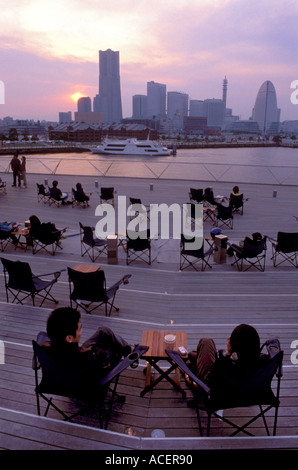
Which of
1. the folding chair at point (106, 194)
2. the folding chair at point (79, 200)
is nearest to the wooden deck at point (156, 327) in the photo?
the folding chair at point (79, 200)

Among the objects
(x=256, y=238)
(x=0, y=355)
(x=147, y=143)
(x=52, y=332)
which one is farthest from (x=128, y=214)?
(x=147, y=143)

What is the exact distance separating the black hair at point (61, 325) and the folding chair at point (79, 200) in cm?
821

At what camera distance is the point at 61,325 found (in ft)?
7.95

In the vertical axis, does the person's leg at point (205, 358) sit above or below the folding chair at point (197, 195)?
below

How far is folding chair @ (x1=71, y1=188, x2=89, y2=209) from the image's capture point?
10375 millimetres

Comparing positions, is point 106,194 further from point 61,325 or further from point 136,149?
point 136,149

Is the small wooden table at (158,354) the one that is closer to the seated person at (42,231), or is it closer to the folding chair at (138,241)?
the folding chair at (138,241)

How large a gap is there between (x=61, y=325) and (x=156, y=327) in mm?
1708

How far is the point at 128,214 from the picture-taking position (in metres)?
9.98

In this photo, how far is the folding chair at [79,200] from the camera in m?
10.4

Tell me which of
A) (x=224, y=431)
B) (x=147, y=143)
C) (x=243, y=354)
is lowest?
(x=224, y=431)

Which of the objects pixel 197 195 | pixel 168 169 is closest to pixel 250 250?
pixel 197 195
